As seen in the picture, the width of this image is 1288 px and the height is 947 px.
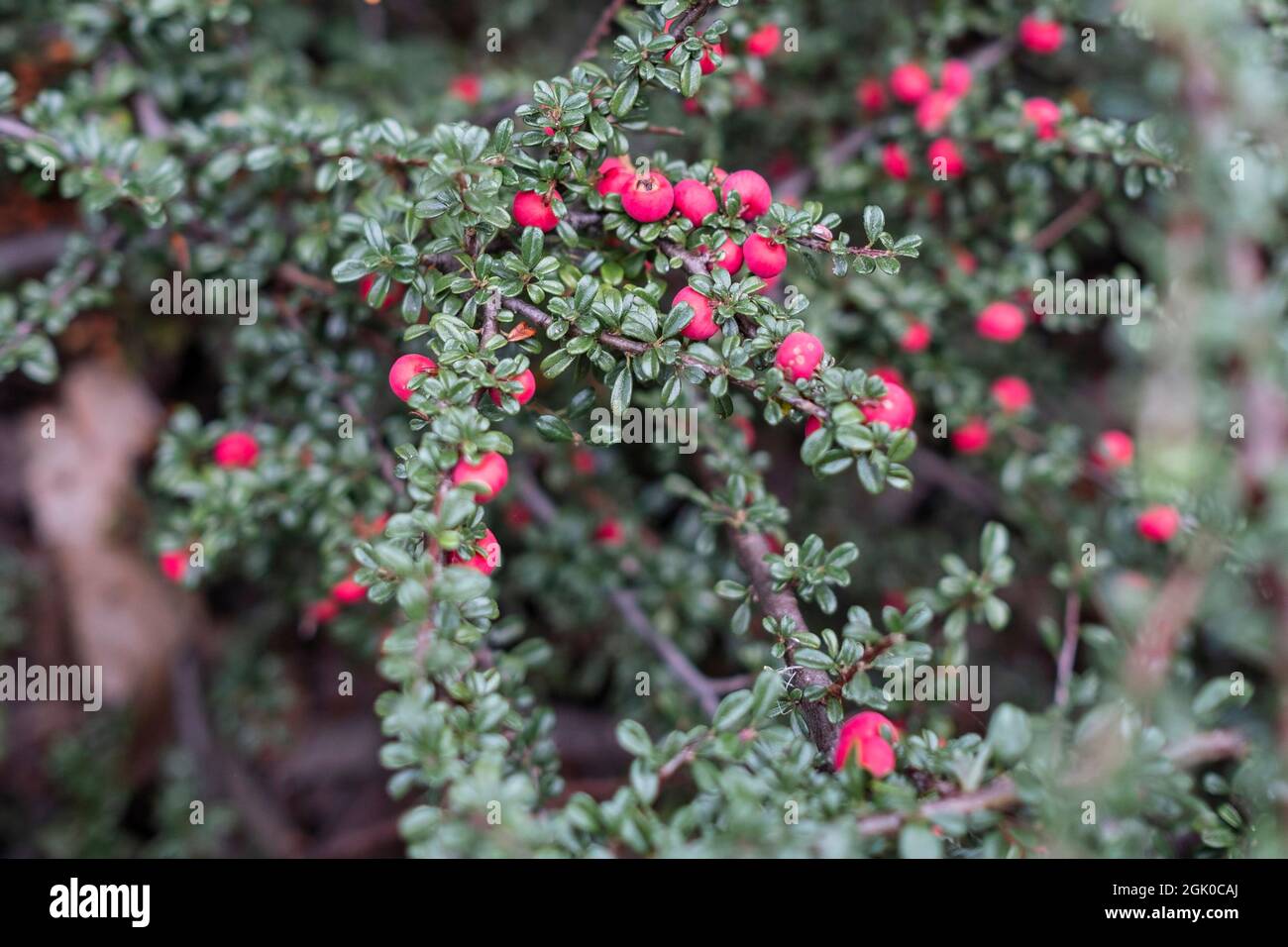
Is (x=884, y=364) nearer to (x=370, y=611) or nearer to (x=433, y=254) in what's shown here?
(x=433, y=254)

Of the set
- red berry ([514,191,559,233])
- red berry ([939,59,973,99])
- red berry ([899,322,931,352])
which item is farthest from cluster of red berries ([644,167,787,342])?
red berry ([939,59,973,99])

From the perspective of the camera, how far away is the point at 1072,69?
247 cm

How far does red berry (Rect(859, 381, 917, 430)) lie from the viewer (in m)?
1.37

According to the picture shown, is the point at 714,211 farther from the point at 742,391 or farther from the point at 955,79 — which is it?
the point at 955,79

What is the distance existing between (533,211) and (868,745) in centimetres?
94

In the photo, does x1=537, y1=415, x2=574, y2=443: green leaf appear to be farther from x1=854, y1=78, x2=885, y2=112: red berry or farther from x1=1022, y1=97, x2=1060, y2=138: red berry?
x1=854, y1=78, x2=885, y2=112: red berry

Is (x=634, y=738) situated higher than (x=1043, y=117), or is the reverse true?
(x=1043, y=117)

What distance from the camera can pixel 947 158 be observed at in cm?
207

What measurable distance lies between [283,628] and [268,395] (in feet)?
3.39

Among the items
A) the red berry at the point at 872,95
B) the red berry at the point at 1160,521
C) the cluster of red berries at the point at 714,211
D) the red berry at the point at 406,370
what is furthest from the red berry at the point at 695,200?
the red berry at the point at 1160,521

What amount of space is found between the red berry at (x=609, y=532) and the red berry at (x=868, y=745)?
0.89 meters

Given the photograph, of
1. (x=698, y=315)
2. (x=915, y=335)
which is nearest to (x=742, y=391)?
(x=915, y=335)

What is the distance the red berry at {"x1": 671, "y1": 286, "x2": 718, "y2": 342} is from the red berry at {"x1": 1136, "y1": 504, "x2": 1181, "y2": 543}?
120 cm

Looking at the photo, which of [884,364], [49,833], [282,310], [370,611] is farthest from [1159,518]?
[49,833]
